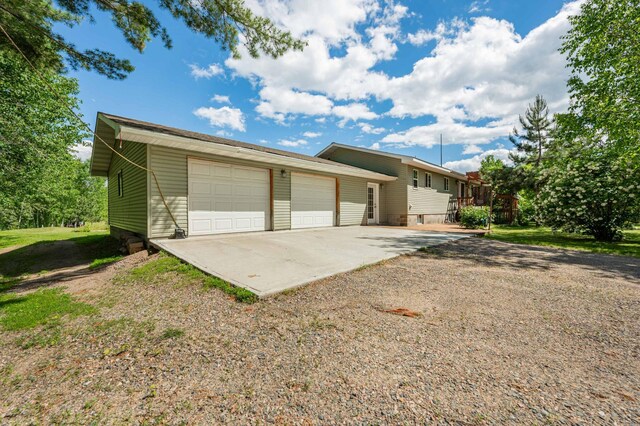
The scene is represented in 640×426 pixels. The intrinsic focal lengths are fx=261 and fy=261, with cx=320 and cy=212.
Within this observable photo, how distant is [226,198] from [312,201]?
3.81 m

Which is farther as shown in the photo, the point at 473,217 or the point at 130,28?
the point at 473,217

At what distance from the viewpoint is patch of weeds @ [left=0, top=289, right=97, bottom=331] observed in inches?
137

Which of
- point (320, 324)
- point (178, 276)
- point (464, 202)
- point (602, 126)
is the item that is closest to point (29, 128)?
point (178, 276)

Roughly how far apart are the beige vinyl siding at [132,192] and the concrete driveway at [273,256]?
145cm

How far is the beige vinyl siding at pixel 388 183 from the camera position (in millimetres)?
14477

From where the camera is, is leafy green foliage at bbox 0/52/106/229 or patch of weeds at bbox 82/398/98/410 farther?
leafy green foliage at bbox 0/52/106/229

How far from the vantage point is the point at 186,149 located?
7375 millimetres

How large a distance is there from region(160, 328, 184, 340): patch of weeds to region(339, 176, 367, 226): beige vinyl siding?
9888mm

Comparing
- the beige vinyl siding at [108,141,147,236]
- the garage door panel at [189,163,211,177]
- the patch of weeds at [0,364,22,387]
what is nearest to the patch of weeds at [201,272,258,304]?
the patch of weeds at [0,364,22,387]

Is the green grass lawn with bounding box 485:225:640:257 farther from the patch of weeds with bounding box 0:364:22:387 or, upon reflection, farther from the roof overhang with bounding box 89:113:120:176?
the roof overhang with bounding box 89:113:120:176

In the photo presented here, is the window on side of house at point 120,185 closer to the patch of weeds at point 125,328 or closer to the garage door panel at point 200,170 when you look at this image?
the garage door panel at point 200,170

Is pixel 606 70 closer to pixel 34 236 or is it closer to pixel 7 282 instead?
pixel 7 282

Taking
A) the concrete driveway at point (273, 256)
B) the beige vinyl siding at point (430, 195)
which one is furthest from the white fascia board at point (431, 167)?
the concrete driveway at point (273, 256)

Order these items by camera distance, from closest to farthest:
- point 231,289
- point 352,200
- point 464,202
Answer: point 231,289
point 352,200
point 464,202
